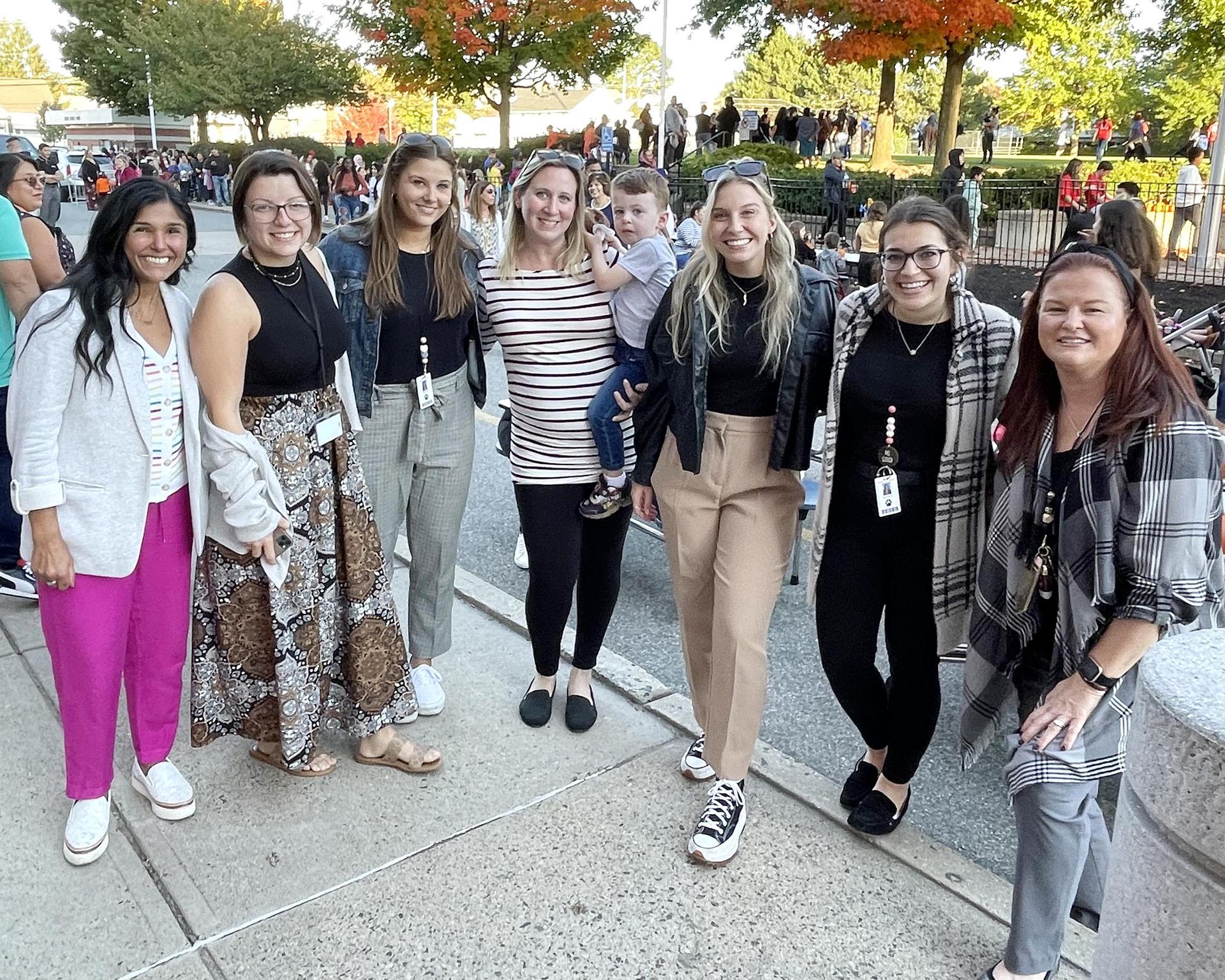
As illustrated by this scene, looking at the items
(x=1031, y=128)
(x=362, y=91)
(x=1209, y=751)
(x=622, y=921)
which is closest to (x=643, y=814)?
(x=622, y=921)

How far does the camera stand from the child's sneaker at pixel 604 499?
11.4 ft

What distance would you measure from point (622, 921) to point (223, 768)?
1.49 m

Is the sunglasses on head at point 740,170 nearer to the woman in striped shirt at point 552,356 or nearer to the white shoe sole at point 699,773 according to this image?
the woman in striped shirt at point 552,356

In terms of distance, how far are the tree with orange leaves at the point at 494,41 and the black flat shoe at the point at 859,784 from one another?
105 ft

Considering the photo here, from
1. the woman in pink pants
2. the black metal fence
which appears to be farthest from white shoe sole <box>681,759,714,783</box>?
the black metal fence

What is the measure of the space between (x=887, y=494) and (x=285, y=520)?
1.70m

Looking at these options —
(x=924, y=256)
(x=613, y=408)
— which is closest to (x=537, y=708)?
(x=613, y=408)

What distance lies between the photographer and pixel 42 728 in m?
3.60

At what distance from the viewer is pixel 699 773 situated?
130 inches

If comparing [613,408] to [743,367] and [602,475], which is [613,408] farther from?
[743,367]

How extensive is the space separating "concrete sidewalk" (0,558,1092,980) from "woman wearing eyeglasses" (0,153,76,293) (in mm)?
2091

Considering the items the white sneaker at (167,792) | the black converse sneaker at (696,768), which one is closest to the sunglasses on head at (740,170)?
the black converse sneaker at (696,768)

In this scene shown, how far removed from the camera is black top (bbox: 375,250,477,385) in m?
3.32

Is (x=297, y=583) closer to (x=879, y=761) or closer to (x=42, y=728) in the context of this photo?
(x=42, y=728)
